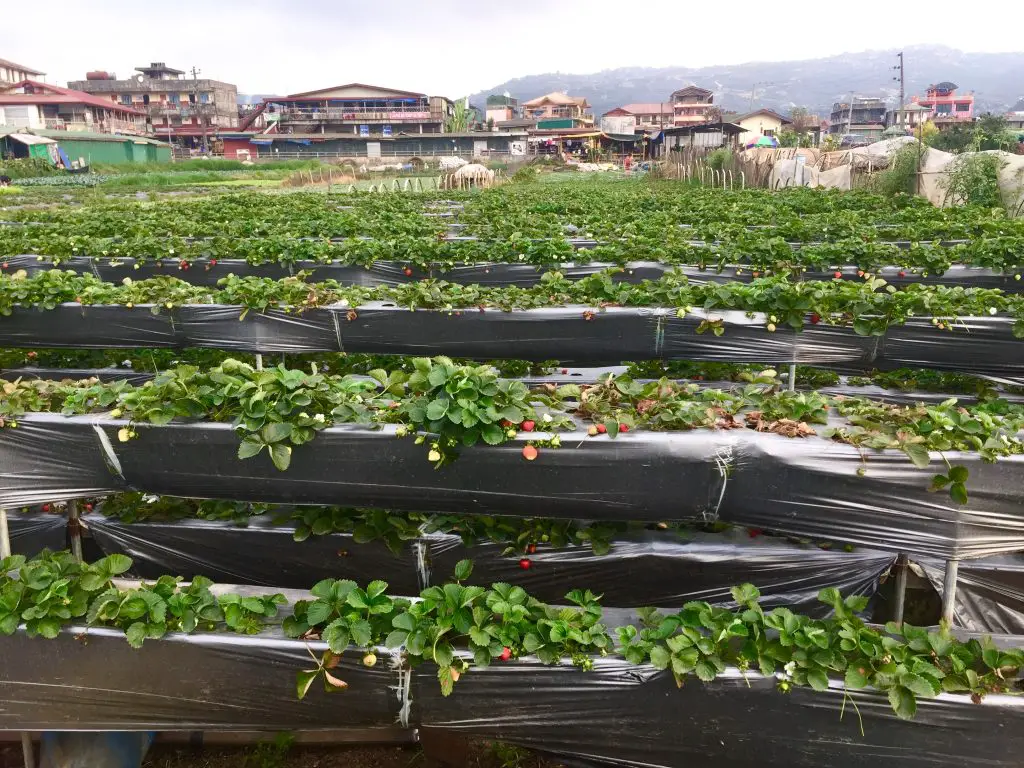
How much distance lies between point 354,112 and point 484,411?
72881 millimetres

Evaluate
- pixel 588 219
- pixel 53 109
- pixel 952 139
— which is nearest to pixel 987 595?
pixel 588 219

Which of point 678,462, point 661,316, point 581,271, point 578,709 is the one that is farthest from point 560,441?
point 581,271

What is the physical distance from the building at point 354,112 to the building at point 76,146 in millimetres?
12066

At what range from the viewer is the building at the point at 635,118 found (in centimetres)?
10394

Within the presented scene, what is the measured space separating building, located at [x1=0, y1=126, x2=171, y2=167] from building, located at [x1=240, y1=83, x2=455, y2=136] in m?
12.1

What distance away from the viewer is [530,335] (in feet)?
23.7

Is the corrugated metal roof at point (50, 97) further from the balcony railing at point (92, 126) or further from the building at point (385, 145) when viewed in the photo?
the building at point (385, 145)

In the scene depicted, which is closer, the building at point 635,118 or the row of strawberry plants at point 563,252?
the row of strawberry plants at point 563,252

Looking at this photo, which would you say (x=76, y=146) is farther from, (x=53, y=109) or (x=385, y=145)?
(x=385, y=145)

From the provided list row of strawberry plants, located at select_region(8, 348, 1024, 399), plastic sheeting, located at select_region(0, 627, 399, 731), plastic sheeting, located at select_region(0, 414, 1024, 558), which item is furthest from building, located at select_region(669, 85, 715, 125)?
plastic sheeting, located at select_region(0, 627, 399, 731)

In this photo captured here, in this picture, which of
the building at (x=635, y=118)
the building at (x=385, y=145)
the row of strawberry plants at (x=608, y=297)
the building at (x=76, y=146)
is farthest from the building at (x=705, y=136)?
the building at (x=635, y=118)

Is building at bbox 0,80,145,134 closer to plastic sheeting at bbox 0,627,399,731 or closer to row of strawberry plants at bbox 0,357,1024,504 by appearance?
row of strawberry plants at bbox 0,357,1024,504

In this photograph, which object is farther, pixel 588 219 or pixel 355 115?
pixel 355 115

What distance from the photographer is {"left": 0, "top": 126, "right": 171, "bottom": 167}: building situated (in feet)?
158
